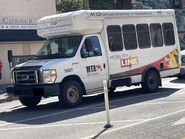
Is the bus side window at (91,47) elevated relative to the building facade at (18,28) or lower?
lower

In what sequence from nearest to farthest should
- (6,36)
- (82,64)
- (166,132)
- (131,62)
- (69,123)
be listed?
(166,132), (69,123), (82,64), (131,62), (6,36)

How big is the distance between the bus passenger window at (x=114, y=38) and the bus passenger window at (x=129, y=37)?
0.79 ft

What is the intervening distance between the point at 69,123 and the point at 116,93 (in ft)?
21.0

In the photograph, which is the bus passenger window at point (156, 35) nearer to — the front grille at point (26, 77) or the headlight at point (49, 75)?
the headlight at point (49, 75)

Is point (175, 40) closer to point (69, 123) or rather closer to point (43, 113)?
point (43, 113)

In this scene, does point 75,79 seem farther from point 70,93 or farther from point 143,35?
point 143,35

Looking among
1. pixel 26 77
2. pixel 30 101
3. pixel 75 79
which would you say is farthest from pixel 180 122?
pixel 30 101

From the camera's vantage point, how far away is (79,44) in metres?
14.5

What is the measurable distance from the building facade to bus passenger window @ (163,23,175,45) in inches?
464

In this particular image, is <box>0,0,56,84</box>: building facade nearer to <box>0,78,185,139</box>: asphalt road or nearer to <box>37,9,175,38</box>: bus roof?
<box>37,9,175,38</box>: bus roof

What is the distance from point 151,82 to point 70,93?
3630 millimetres

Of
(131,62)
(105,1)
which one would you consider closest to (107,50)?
(131,62)

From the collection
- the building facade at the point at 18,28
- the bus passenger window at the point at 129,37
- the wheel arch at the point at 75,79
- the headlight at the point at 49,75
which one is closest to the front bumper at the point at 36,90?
the headlight at the point at 49,75

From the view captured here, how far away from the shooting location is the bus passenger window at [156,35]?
17109mm
